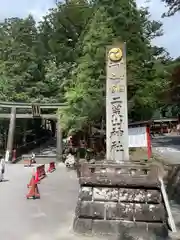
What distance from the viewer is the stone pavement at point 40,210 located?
985cm

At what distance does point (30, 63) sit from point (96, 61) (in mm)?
15669

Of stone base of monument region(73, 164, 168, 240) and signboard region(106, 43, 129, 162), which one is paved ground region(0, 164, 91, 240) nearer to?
stone base of monument region(73, 164, 168, 240)

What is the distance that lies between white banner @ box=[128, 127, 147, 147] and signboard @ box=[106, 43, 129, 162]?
10.6 inches

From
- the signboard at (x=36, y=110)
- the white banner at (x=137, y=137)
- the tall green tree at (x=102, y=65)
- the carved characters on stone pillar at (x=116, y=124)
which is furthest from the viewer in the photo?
the signboard at (x=36, y=110)

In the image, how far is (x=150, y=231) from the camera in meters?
9.37

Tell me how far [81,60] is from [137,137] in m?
11.2

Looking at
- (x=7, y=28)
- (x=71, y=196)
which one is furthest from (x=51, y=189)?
(x=7, y=28)

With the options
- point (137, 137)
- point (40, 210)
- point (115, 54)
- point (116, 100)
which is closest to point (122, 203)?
point (137, 137)

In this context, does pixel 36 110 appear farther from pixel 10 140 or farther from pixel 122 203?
pixel 122 203

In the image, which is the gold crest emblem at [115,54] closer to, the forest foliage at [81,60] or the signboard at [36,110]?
the forest foliage at [81,60]

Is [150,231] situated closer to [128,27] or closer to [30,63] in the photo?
[128,27]

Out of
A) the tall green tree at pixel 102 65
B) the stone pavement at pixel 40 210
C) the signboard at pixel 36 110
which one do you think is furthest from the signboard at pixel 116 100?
the signboard at pixel 36 110

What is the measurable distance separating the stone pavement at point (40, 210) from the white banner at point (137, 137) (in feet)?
10.9

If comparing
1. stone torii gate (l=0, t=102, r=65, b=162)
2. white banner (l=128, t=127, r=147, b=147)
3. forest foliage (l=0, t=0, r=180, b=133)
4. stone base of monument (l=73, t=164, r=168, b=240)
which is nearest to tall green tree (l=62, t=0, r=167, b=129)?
forest foliage (l=0, t=0, r=180, b=133)
